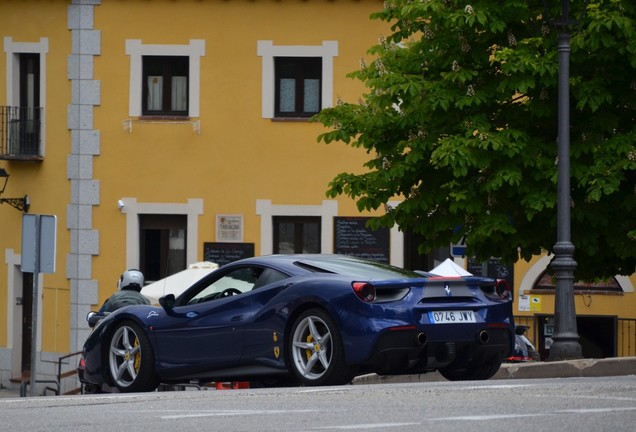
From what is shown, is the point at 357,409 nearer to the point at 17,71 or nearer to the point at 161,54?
the point at 161,54

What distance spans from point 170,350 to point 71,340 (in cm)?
1759

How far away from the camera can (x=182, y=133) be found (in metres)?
32.8

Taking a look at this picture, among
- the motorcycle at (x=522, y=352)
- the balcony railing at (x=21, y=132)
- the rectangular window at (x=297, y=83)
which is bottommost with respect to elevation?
the motorcycle at (x=522, y=352)

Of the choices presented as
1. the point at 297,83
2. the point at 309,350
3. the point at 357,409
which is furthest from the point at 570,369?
the point at 297,83

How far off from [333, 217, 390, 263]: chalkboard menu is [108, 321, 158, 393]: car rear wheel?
15981 millimetres

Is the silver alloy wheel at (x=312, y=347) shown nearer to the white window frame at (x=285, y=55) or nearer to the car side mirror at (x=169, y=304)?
the car side mirror at (x=169, y=304)

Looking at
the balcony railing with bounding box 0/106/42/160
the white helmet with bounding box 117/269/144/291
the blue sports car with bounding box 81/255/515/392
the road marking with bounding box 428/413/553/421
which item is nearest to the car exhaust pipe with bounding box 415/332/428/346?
the blue sports car with bounding box 81/255/515/392

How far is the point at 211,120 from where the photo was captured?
3262cm

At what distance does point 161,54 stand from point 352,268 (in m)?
18.7

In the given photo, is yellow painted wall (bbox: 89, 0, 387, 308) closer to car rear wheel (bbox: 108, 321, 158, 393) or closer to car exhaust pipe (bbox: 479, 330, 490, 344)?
car rear wheel (bbox: 108, 321, 158, 393)

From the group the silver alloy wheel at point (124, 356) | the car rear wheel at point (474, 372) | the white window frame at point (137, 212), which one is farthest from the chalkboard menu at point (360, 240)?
the car rear wheel at point (474, 372)

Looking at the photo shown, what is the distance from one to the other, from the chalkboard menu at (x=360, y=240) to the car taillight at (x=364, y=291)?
18125 millimetres

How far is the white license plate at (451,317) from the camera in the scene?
46.0 feet

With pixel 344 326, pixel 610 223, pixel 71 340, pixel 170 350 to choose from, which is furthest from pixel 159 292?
pixel 344 326
